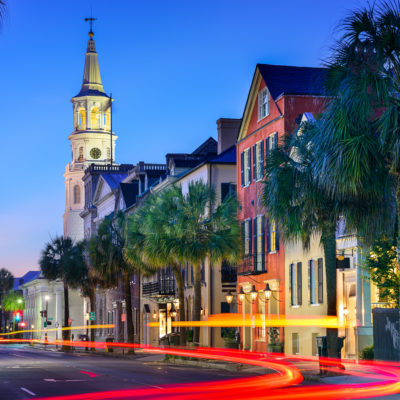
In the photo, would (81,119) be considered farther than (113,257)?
Yes

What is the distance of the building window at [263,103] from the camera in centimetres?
4406

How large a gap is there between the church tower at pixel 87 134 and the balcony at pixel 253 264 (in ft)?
266

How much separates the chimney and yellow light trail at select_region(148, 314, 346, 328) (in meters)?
12.0

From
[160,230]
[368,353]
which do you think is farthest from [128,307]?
[368,353]

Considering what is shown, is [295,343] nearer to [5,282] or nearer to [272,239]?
[272,239]

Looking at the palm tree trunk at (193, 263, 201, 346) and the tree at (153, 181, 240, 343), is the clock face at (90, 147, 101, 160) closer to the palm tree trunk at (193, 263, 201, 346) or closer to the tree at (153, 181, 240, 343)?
the tree at (153, 181, 240, 343)

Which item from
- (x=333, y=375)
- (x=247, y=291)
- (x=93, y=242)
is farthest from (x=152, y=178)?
(x=333, y=375)

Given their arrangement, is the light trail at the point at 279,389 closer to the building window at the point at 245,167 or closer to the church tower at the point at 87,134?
the building window at the point at 245,167

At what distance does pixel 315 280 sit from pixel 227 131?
2140 cm

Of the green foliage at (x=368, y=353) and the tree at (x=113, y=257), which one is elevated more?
the tree at (x=113, y=257)

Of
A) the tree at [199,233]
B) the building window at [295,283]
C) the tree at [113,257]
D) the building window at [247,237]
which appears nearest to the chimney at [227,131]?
the tree at [113,257]

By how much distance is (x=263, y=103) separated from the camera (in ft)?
146

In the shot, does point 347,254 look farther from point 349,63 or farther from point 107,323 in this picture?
point 107,323

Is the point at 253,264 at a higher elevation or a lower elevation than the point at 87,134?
lower
